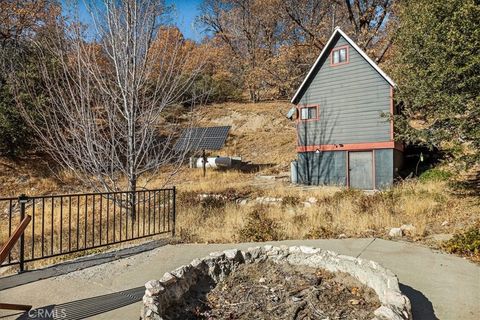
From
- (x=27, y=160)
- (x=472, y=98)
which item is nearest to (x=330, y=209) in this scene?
(x=472, y=98)

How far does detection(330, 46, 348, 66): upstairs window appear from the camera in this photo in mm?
17688

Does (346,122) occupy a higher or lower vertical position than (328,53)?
lower

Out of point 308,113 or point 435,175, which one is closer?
point 435,175

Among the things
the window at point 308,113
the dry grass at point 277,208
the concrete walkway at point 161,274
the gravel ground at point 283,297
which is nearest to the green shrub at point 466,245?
the concrete walkway at point 161,274

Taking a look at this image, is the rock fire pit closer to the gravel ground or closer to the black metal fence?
the gravel ground

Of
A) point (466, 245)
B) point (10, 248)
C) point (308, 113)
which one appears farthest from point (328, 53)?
point (10, 248)

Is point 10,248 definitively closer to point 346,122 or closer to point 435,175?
point 435,175

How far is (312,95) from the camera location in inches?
746

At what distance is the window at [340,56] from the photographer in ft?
58.0

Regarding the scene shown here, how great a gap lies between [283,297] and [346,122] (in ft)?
49.8

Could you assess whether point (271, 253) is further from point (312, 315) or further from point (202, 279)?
point (312, 315)

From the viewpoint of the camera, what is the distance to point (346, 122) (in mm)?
17547

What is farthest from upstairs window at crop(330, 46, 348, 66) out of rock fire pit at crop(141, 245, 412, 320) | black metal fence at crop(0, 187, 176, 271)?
rock fire pit at crop(141, 245, 412, 320)

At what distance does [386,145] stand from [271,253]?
1322 cm
